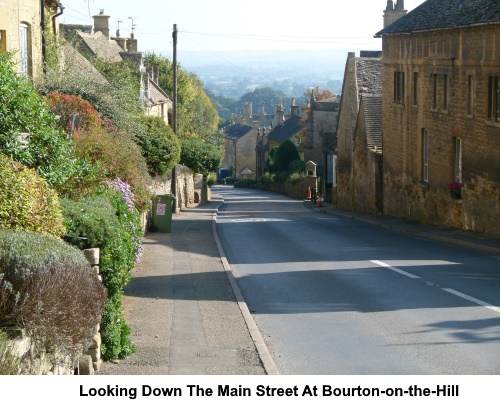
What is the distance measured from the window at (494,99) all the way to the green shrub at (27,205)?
17.4m

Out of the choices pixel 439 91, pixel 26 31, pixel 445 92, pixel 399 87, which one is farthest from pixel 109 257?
pixel 399 87

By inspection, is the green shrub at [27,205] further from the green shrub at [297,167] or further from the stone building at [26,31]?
the green shrub at [297,167]

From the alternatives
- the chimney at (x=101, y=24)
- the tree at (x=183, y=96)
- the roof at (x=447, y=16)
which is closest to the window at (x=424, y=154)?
the roof at (x=447, y=16)

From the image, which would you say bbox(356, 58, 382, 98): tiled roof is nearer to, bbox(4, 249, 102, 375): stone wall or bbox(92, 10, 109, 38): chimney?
bbox(92, 10, 109, 38): chimney

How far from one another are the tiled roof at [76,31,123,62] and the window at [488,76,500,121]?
27.5 m

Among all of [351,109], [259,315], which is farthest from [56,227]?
[351,109]

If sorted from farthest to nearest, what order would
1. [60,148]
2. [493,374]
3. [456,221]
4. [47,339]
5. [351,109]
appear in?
[351,109]
[456,221]
[60,148]
[493,374]
[47,339]

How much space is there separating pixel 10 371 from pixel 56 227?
368 centimetres

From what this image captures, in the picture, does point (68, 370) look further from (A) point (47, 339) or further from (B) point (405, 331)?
(B) point (405, 331)

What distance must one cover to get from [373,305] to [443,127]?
16.6 metres

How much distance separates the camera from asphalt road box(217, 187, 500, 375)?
1110 cm

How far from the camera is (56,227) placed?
1073cm

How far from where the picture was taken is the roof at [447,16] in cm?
2566

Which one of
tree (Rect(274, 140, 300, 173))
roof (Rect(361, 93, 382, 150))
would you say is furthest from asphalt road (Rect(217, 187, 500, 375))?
tree (Rect(274, 140, 300, 173))
